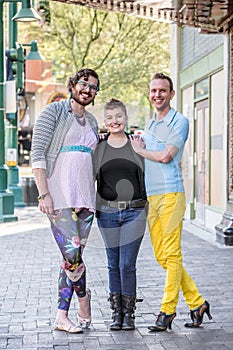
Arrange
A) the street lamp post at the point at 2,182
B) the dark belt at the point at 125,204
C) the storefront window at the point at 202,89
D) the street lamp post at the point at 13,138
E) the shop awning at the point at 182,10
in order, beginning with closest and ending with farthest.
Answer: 1. the dark belt at the point at 125,204
2. the shop awning at the point at 182,10
3. the storefront window at the point at 202,89
4. the street lamp post at the point at 2,182
5. the street lamp post at the point at 13,138

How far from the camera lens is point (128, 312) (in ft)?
20.3

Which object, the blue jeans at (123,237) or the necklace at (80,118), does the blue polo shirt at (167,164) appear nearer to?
the blue jeans at (123,237)

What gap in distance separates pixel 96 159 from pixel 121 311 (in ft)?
3.72

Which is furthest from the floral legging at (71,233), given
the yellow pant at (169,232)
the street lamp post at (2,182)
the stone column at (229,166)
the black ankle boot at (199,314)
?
the street lamp post at (2,182)

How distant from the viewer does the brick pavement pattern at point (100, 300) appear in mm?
5840

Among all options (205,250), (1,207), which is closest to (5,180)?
(1,207)

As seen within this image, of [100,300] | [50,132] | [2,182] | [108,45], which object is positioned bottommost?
[100,300]

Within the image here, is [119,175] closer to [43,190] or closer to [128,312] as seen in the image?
[43,190]

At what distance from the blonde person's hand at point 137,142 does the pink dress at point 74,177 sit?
0.28 meters

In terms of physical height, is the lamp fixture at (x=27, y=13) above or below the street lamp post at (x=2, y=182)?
above

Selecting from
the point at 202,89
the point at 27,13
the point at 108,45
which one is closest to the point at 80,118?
the point at 202,89

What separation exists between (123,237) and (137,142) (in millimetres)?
691

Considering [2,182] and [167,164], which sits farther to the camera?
[2,182]

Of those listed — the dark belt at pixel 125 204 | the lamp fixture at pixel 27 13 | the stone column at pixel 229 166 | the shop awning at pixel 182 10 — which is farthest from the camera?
the lamp fixture at pixel 27 13
